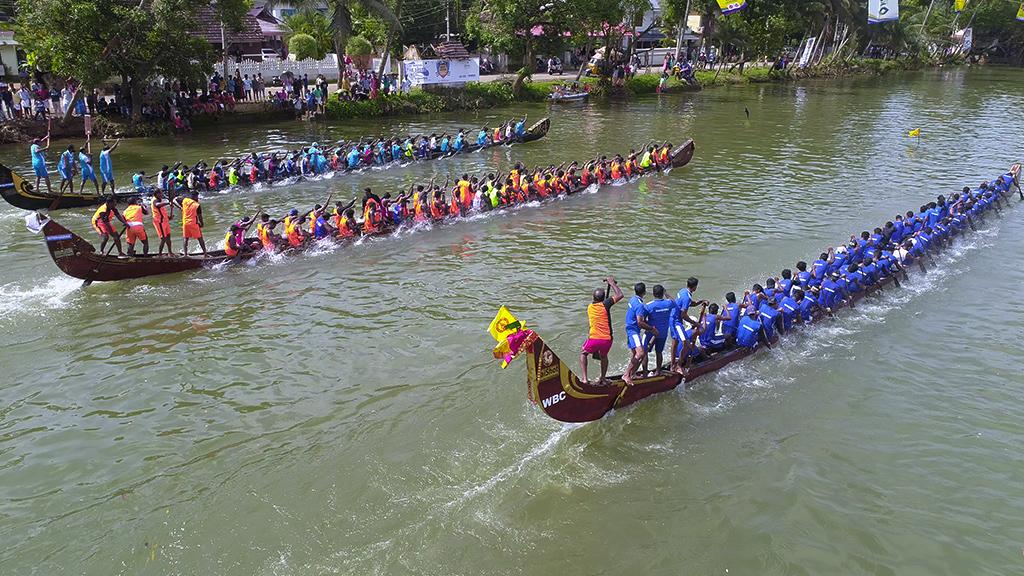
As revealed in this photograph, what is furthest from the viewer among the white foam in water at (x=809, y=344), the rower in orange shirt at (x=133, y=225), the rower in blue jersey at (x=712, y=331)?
the rower in orange shirt at (x=133, y=225)

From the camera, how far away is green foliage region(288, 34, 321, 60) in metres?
42.5

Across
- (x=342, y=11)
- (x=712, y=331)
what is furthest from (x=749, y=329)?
(x=342, y=11)

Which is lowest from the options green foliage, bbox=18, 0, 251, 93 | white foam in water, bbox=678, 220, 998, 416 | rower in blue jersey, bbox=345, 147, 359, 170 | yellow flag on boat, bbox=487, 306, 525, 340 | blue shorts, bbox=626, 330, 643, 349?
white foam in water, bbox=678, 220, 998, 416

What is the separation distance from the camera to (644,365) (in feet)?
38.0

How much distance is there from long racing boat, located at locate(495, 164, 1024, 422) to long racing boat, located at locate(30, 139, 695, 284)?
9.99 metres

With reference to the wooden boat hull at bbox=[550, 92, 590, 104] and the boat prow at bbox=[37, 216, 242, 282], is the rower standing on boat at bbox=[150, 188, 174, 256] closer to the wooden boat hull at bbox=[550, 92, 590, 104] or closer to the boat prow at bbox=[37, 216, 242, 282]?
the boat prow at bbox=[37, 216, 242, 282]

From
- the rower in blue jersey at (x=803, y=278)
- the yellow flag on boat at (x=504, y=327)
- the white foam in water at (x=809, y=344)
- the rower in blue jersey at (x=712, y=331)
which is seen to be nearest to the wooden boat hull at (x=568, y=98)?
the white foam in water at (x=809, y=344)

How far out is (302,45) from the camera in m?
42.6

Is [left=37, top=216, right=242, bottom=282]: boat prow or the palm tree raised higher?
the palm tree

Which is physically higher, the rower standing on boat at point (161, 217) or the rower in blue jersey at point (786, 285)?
the rower standing on boat at point (161, 217)

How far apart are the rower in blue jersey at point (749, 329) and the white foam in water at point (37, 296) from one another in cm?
1389

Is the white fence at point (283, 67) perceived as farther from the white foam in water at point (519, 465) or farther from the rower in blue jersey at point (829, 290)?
the white foam in water at point (519, 465)

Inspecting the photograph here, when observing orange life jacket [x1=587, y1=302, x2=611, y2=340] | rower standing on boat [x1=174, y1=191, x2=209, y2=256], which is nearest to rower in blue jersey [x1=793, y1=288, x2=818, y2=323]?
orange life jacket [x1=587, y1=302, x2=611, y2=340]

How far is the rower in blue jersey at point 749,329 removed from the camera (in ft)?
41.3
